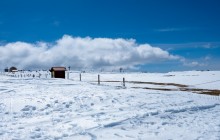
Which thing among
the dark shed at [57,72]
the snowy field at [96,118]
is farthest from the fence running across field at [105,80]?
the snowy field at [96,118]

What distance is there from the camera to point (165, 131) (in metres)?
12.3

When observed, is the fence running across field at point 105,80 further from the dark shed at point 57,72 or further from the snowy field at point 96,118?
the snowy field at point 96,118

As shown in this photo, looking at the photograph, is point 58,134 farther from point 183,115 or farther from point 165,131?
point 183,115

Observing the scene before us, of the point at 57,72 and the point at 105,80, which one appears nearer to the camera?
the point at 57,72

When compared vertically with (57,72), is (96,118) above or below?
below

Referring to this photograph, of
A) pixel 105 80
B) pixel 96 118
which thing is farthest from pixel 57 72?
pixel 96 118

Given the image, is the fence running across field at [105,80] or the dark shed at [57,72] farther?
the dark shed at [57,72]

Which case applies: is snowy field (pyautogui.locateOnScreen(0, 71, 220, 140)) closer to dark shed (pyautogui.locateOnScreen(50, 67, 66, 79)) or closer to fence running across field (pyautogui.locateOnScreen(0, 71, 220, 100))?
fence running across field (pyautogui.locateOnScreen(0, 71, 220, 100))

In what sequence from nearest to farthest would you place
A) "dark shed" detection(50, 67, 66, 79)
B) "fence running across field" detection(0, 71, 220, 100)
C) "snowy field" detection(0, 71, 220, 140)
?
"snowy field" detection(0, 71, 220, 140)
"fence running across field" detection(0, 71, 220, 100)
"dark shed" detection(50, 67, 66, 79)

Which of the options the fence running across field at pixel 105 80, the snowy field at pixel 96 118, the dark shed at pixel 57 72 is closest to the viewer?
the snowy field at pixel 96 118

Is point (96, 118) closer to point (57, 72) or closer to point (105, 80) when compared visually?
point (57, 72)

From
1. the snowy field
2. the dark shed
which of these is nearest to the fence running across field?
the dark shed

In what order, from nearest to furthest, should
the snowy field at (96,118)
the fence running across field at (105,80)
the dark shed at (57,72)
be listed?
the snowy field at (96,118), the fence running across field at (105,80), the dark shed at (57,72)

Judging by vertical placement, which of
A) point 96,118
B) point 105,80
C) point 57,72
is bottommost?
point 96,118
